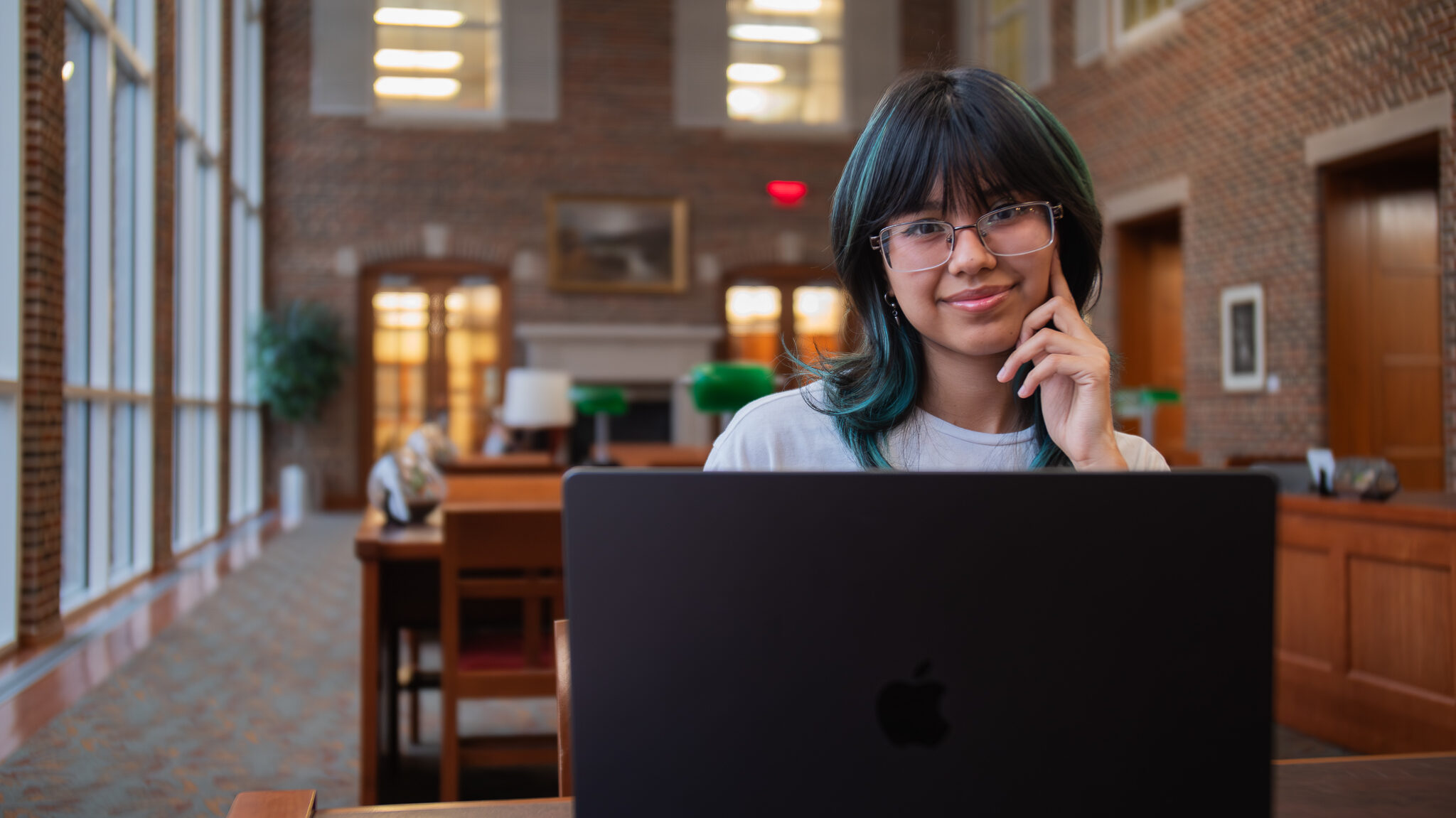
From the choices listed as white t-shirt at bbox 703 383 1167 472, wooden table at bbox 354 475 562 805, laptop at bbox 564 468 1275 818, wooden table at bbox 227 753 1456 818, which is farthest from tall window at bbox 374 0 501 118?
laptop at bbox 564 468 1275 818

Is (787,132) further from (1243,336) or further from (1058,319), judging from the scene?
(1058,319)

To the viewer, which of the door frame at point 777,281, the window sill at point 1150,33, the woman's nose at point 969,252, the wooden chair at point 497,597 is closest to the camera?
the woman's nose at point 969,252

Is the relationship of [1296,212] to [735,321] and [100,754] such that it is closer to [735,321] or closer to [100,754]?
[735,321]

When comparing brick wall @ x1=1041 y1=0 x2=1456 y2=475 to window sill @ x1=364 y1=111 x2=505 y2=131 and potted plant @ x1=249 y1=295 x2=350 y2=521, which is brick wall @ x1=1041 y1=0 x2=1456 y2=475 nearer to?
window sill @ x1=364 y1=111 x2=505 y2=131

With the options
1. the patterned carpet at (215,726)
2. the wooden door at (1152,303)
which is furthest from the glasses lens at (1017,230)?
the wooden door at (1152,303)

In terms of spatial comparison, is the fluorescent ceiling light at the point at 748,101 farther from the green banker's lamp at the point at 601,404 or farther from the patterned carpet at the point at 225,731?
the patterned carpet at the point at 225,731

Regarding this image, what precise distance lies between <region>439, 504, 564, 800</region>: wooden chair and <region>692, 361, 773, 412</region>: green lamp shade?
602mm

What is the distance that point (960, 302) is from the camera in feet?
3.41

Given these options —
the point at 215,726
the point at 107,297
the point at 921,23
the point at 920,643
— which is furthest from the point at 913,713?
the point at 921,23

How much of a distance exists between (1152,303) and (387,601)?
798cm

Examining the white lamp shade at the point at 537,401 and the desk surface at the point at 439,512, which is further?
the white lamp shade at the point at 537,401

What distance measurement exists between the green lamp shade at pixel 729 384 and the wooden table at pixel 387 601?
19.9 inches

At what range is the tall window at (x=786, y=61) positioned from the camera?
1126 cm

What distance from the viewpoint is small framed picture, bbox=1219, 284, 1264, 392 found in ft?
24.5
